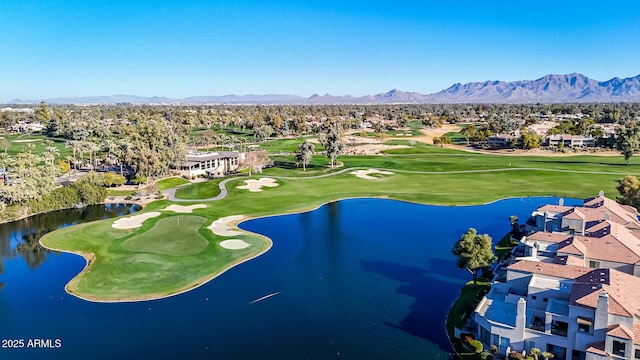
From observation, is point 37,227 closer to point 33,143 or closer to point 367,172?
point 367,172

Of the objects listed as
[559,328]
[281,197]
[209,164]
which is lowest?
[281,197]

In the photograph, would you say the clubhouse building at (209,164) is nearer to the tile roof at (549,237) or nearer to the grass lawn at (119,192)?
the grass lawn at (119,192)

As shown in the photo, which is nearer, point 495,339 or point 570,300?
point 570,300

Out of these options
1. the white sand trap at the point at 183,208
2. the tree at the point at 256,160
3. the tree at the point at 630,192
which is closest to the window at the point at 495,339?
the tree at the point at 630,192

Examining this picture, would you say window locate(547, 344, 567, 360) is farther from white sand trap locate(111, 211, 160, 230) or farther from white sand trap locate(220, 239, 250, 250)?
white sand trap locate(111, 211, 160, 230)

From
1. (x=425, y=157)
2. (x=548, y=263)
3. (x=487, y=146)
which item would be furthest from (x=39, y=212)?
(x=487, y=146)

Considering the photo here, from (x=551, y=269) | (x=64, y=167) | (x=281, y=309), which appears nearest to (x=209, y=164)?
(x=64, y=167)

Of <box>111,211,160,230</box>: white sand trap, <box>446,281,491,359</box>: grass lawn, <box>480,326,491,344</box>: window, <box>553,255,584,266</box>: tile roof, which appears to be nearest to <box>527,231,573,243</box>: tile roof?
<box>553,255,584,266</box>: tile roof
